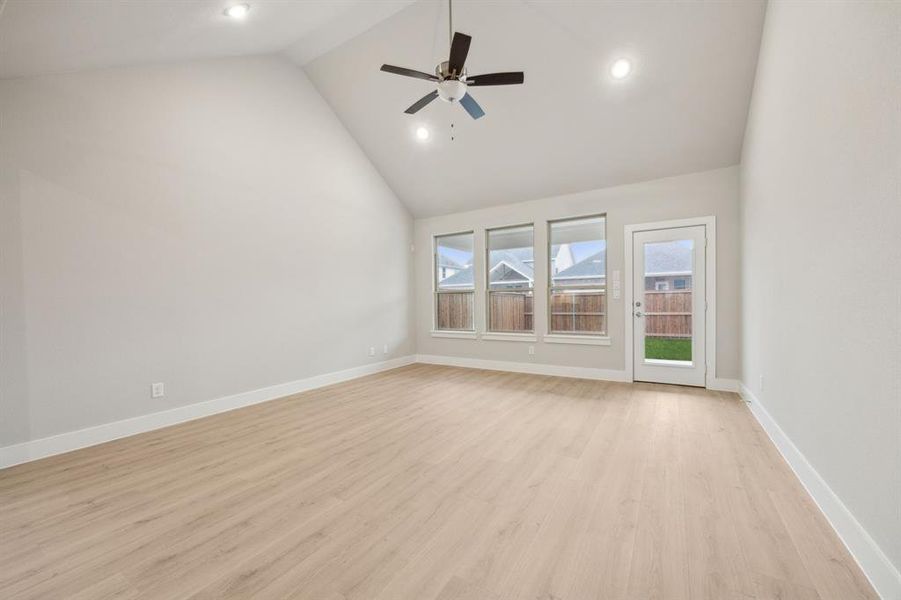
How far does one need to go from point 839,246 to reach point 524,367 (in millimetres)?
4241

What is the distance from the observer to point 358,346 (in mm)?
5512

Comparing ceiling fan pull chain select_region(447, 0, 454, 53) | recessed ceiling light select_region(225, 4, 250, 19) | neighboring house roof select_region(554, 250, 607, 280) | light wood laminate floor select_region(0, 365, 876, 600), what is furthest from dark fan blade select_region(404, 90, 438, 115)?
neighboring house roof select_region(554, 250, 607, 280)

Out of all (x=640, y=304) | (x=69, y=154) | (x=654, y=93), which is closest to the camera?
(x=69, y=154)

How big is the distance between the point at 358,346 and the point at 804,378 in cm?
483

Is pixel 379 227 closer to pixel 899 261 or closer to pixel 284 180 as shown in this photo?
pixel 284 180

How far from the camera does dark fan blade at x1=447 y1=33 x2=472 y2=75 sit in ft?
8.69

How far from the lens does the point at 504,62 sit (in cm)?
394

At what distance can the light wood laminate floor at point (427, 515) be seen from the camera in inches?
58.2

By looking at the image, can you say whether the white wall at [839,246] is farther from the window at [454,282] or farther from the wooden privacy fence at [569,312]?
the window at [454,282]

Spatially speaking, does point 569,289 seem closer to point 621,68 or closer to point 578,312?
point 578,312

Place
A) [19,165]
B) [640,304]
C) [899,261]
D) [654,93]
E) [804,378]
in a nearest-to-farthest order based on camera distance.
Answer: [899,261]
[804,378]
[19,165]
[654,93]
[640,304]

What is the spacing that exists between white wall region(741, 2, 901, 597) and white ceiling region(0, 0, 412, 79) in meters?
3.47

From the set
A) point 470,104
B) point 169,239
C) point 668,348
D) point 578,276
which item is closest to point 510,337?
point 578,276

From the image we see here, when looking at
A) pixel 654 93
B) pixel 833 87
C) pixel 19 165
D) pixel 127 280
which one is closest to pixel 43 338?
pixel 127 280
